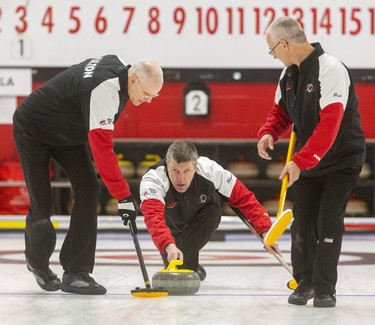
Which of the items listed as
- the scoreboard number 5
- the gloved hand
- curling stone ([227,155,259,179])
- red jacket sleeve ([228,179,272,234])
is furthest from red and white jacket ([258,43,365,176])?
the scoreboard number 5

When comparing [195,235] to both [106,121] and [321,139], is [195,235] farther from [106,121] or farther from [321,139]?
[321,139]

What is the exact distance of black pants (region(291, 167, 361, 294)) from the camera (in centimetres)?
398

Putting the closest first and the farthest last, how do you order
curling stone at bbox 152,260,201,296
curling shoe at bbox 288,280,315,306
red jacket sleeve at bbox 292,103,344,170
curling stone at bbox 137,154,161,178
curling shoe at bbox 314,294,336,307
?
red jacket sleeve at bbox 292,103,344,170, curling shoe at bbox 314,294,336,307, curling shoe at bbox 288,280,315,306, curling stone at bbox 152,260,201,296, curling stone at bbox 137,154,161,178

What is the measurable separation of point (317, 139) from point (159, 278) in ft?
3.58

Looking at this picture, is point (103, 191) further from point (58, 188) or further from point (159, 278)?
point (159, 278)

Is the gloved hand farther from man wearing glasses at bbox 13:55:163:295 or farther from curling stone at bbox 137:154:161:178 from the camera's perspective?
curling stone at bbox 137:154:161:178

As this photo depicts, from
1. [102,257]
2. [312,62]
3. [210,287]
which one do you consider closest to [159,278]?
[210,287]

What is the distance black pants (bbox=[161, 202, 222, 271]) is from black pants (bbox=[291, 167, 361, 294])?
68 cm

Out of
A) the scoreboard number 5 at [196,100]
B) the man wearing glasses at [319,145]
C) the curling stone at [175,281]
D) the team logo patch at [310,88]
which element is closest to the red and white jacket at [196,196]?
the curling stone at [175,281]

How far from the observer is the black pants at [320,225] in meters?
3.98

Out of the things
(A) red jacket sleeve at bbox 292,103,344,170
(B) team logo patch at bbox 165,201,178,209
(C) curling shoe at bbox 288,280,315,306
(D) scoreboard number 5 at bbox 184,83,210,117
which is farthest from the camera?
(D) scoreboard number 5 at bbox 184,83,210,117

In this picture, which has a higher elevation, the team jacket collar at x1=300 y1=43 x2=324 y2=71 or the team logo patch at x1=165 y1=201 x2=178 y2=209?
the team jacket collar at x1=300 y1=43 x2=324 y2=71

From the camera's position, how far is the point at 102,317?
3723 millimetres

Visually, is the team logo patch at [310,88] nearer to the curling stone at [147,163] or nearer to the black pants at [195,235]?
the black pants at [195,235]
